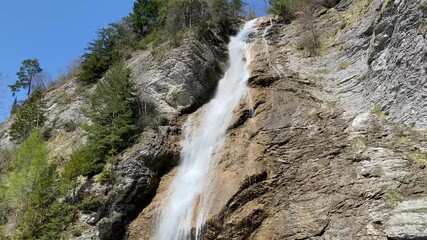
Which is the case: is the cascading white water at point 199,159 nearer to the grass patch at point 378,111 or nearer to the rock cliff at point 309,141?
the rock cliff at point 309,141

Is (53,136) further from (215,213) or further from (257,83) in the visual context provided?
(215,213)

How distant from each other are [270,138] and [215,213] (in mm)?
4038

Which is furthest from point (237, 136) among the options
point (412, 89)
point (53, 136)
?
point (53, 136)

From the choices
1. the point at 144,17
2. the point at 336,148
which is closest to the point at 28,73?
the point at 144,17

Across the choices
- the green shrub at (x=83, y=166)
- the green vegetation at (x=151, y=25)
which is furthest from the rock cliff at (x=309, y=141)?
the green vegetation at (x=151, y=25)

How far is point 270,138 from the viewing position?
18141 mm

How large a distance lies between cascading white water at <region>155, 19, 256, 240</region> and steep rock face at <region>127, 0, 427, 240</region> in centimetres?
66

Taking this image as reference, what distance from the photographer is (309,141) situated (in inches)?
672

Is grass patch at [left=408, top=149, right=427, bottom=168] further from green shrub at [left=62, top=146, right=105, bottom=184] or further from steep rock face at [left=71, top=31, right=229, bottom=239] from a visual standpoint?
green shrub at [left=62, top=146, right=105, bottom=184]

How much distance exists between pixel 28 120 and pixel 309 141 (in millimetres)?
23435

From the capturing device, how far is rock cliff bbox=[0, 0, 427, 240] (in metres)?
13.7

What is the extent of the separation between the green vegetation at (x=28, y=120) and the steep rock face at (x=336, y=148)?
1561 cm

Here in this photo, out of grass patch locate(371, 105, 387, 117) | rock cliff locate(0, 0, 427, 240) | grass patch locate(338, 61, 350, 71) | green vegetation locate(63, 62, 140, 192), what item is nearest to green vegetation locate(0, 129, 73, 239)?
green vegetation locate(63, 62, 140, 192)

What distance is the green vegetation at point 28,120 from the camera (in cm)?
3201
